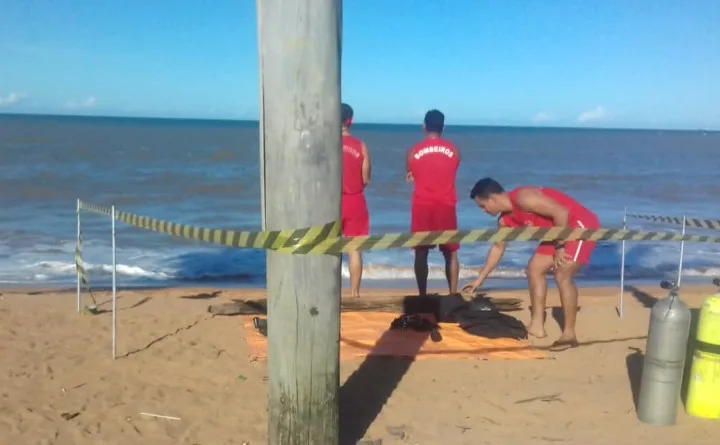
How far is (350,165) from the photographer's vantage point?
745 centimetres

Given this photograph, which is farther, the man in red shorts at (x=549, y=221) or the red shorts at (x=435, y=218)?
the red shorts at (x=435, y=218)

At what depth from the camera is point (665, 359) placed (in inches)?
174

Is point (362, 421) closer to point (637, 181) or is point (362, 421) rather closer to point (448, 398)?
point (448, 398)

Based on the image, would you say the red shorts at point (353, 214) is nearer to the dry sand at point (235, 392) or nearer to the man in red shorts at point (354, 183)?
the man in red shorts at point (354, 183)

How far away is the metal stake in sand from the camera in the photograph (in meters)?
4.35

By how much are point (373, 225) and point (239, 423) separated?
12648mm

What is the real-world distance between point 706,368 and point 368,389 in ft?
6.89

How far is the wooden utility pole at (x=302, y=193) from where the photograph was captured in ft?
11.2

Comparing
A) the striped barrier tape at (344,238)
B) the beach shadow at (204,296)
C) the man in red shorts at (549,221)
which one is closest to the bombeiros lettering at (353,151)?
the man in red shorts at (549,221)

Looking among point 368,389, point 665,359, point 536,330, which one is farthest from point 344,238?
point 536,330

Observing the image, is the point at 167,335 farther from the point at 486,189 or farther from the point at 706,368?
the point at 706,368

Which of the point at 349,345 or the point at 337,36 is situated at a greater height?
the point at 337,36

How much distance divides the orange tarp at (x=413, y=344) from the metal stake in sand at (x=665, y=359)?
1.55 metres

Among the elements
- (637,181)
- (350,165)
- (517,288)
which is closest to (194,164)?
(637,181)
